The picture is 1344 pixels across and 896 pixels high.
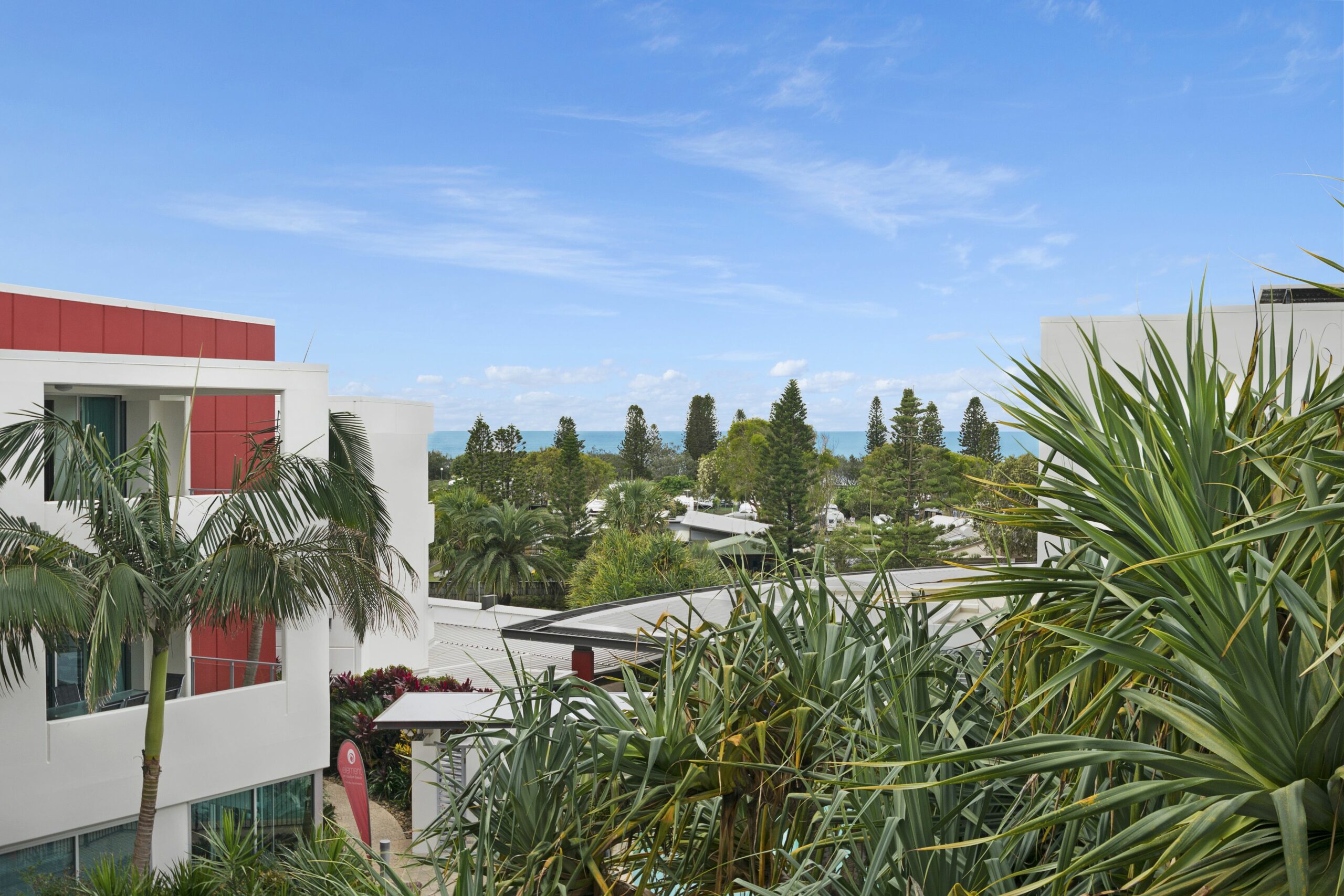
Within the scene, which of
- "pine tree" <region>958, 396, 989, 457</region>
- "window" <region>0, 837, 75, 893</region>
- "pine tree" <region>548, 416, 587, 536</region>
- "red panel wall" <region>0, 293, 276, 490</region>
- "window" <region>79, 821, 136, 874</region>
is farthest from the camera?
"pine tree" <region>958, 396, 989, 457</region>

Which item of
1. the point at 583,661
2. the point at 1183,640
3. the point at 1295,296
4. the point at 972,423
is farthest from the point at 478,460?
the point at 1183,640

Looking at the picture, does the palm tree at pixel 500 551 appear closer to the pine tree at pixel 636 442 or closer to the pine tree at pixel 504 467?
the pine tree at pixel 504 467

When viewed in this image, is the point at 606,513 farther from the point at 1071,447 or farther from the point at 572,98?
the point at 572,98

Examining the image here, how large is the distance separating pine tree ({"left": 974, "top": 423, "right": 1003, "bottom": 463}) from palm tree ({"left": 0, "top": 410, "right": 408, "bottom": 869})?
6252cm

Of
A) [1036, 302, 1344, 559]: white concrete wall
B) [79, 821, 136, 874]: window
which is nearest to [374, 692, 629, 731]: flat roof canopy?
[79, 821, 136, 874]: window

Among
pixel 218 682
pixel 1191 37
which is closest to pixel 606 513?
pixel 218 682

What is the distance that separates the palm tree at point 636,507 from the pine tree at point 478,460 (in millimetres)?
11450

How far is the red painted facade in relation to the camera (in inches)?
447

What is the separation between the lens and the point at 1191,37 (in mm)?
51156

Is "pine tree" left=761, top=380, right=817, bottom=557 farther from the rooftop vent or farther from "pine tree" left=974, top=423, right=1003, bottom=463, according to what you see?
the rooftop vent

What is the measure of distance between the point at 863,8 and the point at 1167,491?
302 feet

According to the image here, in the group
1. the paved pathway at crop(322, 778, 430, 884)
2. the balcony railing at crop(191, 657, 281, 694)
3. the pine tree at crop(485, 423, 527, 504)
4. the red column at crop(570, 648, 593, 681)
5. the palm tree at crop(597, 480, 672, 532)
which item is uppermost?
the pine tree at crop(485, 423, 527, 504)

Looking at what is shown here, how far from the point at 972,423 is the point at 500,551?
55.3 metres

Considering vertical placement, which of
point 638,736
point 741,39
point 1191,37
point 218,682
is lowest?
point 218,682
